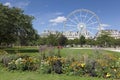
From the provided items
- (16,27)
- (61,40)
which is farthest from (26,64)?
(61,40)

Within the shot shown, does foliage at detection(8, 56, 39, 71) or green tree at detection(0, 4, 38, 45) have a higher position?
green tree at detection(0, 4, 38, 45)

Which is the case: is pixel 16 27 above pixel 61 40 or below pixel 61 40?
above

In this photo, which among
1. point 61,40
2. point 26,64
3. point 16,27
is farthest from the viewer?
point 61,40

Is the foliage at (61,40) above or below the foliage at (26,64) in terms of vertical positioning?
above

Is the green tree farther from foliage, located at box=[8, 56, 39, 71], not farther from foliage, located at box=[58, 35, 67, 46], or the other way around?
foliage, located at box=[58, 35, 67, 46]

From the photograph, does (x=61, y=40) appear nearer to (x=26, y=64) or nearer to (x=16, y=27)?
(x=16, y=27)

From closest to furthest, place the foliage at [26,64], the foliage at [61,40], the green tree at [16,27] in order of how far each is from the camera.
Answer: the foliage at [26,64] → the green tree at [16,27] → the foliage at [61,40]

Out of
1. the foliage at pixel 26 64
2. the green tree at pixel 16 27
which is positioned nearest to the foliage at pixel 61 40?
the green tree at pixel 16 27

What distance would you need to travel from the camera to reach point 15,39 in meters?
44.2

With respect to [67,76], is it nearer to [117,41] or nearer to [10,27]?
[10,27]

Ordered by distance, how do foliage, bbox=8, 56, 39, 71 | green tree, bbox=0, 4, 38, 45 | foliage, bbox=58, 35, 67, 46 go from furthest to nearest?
foliage, bbox=58, 35, 67, 46 → green tree, bbox=0, 4, 38, 45 → foliage, bbox=8, 56, 39, 71

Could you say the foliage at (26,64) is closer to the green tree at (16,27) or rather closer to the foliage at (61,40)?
the green tree at (16,27)

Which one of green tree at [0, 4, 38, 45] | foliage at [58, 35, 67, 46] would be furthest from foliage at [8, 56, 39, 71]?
foliage at [58, 35, 67, 46]

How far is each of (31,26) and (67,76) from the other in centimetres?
3640
